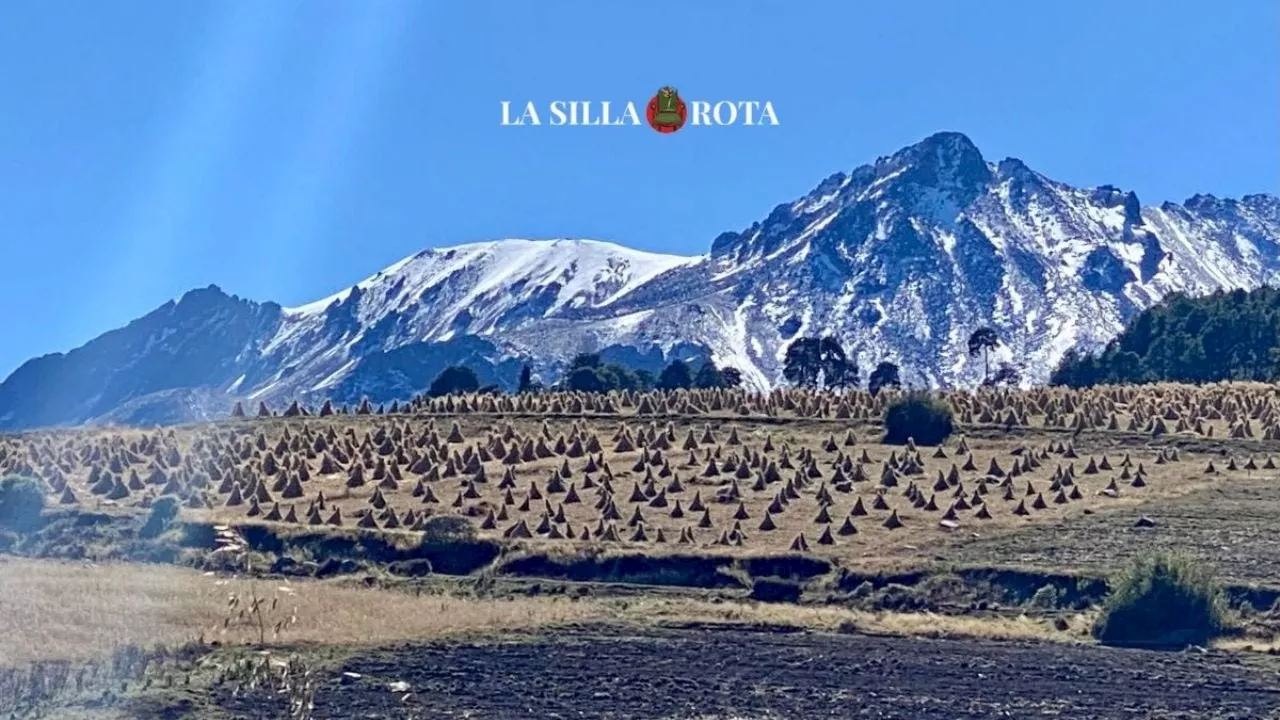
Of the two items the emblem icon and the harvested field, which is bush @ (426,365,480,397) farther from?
the emblem icon

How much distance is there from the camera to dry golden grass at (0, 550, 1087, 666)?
40.8 metres

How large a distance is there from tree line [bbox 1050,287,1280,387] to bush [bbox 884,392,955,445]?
35069mm

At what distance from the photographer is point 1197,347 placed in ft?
382

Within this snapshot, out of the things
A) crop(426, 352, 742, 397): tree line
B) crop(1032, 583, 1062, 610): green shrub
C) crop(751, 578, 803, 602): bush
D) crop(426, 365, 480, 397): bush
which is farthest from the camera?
crop(426, 352, 742, 397): tree line

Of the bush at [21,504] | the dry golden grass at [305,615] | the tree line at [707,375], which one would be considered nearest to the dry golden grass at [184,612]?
the dry golden grass at [305,615]

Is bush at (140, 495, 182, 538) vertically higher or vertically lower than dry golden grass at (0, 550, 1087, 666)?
higher

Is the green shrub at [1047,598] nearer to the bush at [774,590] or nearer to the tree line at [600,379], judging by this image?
the bush at [774,590]

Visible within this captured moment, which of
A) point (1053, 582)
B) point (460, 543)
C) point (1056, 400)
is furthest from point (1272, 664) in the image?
point (1056, 400)

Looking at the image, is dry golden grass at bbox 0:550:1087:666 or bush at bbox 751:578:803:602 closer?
dry golden grass at bbox 0:550:1087:666

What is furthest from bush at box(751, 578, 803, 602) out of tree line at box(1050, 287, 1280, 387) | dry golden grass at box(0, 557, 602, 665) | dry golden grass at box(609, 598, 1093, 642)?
tree line at box(1050, 287, 1280, 387)

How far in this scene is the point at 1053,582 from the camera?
49.8 m

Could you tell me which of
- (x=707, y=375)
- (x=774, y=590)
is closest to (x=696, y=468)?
(x=774, y=590)

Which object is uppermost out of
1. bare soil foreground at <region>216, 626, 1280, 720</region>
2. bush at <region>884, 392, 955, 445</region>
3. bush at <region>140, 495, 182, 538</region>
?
bush at <region>884, 392, 955, 445</region>

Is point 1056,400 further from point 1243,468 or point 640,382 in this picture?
point 640,382
